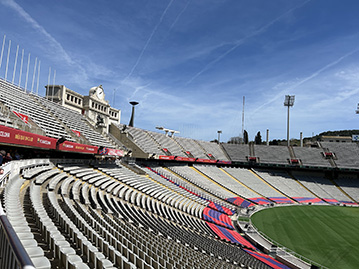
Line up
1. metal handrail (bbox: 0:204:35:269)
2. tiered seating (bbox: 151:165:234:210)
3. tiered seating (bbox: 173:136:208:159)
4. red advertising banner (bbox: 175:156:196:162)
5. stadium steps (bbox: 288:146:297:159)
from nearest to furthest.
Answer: metal handrail (bbox: 0:204:35:269) → tiered seating (bbox: 151:165:234:210) → red advertising banner (bbox: 175:156:196:162) → tiered seating (bbox: 173:136:208:159) → stadium steps (bbox: 288:146:297:159)

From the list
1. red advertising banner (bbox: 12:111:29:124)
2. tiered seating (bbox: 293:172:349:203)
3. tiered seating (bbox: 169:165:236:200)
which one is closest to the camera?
red advertising banner (bbox: 12:111:29:124)

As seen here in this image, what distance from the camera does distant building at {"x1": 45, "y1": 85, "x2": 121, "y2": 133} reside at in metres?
35.6

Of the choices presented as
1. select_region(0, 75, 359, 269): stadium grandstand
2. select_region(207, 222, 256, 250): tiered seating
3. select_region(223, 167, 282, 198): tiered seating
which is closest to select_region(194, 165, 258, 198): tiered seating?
select_region(0, 75, 359, 269): stadium grandstand

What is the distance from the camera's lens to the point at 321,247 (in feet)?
65.4

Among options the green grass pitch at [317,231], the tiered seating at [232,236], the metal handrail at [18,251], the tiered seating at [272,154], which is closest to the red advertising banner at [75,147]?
the tiered seating at [232,236]

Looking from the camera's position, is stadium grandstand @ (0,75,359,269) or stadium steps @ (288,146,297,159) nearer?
stadium grandstand @ (0,75,359,269)

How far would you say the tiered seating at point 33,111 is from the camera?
758 inches

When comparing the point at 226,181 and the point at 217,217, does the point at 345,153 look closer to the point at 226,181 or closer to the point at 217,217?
the point at 226,181

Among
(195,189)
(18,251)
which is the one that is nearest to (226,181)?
(195,189)

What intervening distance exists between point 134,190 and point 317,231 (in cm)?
2001

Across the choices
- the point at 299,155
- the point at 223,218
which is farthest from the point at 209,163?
the point at 223,218

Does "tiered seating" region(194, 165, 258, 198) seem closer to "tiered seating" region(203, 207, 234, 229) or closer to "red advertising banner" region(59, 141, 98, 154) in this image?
"tiered seating" region(203, 207, 234, 229)

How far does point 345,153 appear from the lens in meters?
51.6

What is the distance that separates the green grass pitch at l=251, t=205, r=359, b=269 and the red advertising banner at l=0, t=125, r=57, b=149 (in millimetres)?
21367
